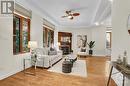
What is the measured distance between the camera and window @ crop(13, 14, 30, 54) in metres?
4.52

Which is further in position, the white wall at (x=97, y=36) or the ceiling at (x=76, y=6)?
the white wall at (x=97, y=36)

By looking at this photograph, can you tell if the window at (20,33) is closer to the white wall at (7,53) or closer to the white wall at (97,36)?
the white wall at (7,53)

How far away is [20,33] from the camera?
15.7ft

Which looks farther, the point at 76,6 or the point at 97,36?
the point at 97,36

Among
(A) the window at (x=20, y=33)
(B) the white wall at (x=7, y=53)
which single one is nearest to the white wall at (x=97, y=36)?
(A) the window at (x=20, y=33)

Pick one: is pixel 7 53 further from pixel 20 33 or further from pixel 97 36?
pixel 97 36

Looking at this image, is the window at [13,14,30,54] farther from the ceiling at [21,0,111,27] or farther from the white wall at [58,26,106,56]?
the white wall at [58,26,106,56]

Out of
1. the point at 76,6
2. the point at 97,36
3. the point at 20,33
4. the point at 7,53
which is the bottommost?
the point at 7,53

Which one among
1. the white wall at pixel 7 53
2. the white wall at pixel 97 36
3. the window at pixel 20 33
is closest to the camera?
the white wall at pixel 7 53

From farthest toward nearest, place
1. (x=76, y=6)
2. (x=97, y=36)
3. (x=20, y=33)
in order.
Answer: (x=97, y=36), (x=76, y=6), (x=20, y=33)

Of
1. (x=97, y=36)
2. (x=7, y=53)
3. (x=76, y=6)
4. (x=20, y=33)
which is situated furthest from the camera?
(x=97, y=36)

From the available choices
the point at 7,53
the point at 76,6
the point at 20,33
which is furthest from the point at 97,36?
the point at 7,53

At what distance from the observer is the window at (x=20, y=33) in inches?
178

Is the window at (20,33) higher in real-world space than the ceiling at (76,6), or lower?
lower
